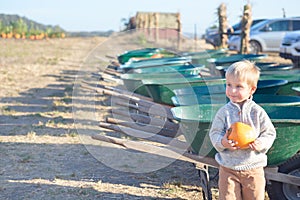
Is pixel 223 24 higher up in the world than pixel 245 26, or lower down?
higher up

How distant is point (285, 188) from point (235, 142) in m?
1.12

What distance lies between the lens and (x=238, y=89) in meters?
2.79

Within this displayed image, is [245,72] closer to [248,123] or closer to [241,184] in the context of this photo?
[248,123]

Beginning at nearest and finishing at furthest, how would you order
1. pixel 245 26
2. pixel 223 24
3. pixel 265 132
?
pixel 265 132
pixel 245 26
pixel 223 24

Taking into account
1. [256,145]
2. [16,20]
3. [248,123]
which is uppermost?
[16,20]

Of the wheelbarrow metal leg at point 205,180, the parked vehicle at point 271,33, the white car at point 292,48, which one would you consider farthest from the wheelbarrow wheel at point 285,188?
the parked vehicle at point 271,33

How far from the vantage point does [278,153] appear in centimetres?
352

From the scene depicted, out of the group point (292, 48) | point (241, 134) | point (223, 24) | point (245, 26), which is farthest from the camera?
point (223, 24)

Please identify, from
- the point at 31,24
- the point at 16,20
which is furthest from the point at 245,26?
the point at 31,24

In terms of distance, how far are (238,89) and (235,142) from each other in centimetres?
31

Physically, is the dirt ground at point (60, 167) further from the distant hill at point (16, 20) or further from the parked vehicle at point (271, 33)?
the distant hill at point (16, 20)

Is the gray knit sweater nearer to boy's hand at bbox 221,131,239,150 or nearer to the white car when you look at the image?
boy's hand at bbox 221,131,239,150

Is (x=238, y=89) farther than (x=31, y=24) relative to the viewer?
No

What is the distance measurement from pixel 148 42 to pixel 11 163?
29.1 feet
